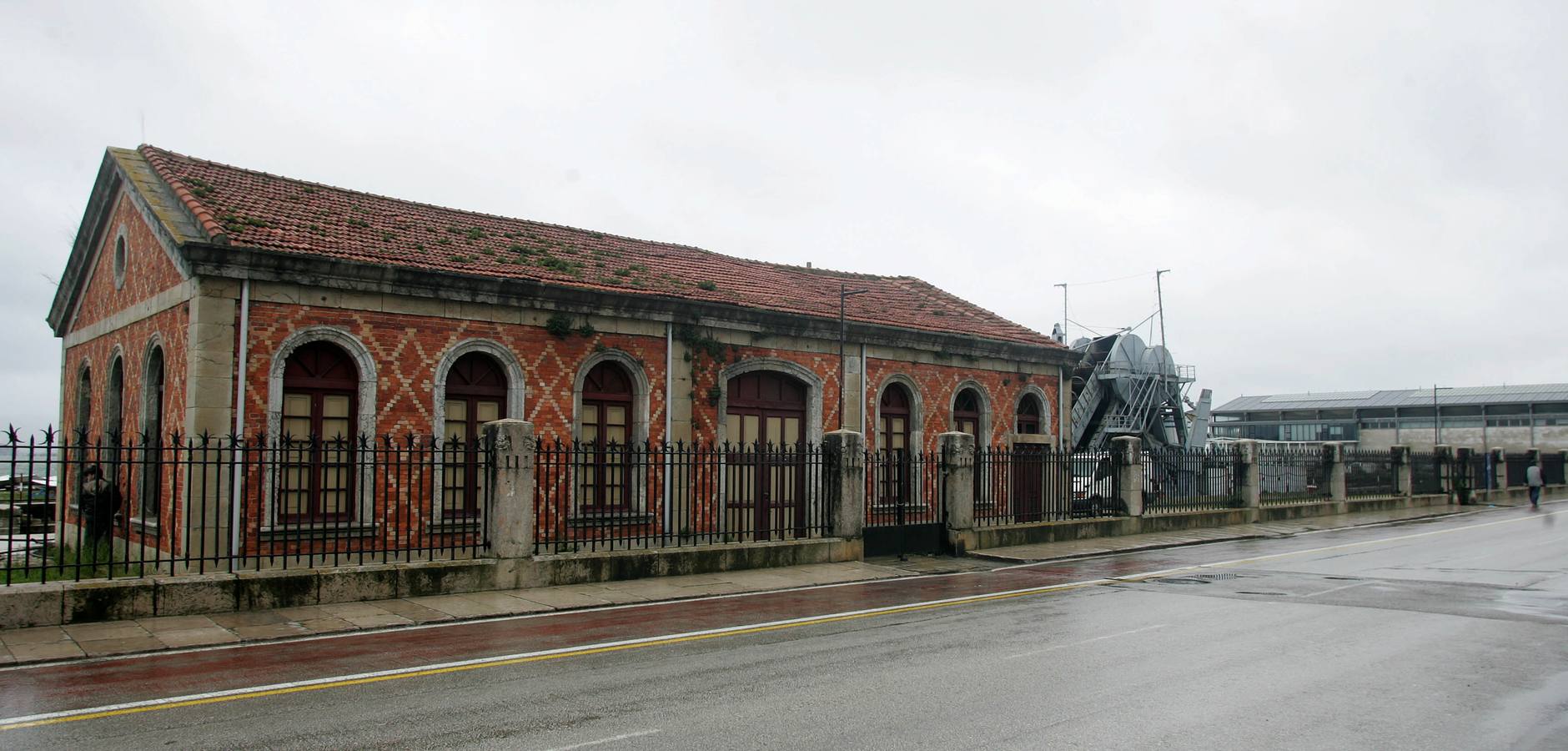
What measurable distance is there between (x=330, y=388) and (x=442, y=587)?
4736 millimetres

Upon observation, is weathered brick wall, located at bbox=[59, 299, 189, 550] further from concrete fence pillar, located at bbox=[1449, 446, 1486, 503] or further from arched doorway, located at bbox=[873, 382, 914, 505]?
concrete fence pillar, located at bbox=[1449, 446, 1486, 503]

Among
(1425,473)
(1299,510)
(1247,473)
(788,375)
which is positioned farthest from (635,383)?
(1425,473)

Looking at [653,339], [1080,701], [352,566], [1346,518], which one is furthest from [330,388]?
[1346,518]

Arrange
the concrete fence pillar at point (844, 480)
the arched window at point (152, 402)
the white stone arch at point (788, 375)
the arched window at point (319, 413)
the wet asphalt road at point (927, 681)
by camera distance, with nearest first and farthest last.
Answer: the wet asphalt road at point (927, 681) < the arched window at point (319, 413) < the arched window at point (152, 402) < the concrete fence pillar at point (844, 480) < the white stone arch at point (788, 375)

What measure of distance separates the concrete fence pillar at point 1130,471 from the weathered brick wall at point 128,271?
59.0ft

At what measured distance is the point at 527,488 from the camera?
13555 mm

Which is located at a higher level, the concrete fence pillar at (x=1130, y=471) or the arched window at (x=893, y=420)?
the arched window at (x=893, y=420)

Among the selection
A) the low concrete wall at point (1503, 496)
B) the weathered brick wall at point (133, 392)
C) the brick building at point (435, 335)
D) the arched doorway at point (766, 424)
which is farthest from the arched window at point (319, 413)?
the low concrete wall at point (1503, 496)

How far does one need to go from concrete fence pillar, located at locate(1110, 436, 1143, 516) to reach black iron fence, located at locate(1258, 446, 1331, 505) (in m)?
5.94

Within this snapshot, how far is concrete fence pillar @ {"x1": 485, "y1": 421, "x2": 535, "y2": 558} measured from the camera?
13422 millimetres

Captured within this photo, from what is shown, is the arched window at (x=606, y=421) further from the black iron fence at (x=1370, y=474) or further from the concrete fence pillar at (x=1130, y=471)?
the black iron fence at (x=1370, y=474)

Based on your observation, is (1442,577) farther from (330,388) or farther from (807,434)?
(330,388)

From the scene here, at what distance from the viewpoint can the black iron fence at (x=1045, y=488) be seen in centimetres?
2003

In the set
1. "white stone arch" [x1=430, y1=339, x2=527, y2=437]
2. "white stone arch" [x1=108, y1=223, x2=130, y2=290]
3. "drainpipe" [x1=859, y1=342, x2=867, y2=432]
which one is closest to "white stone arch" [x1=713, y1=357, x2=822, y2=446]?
"drainpipe" [x1=859, y1=342, x2=867, y2=432]
